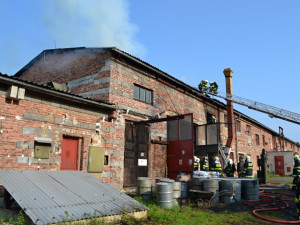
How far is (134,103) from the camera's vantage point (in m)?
12.6

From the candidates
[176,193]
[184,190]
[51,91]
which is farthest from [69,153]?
[184,190]

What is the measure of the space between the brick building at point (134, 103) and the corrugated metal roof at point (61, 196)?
12.8ft

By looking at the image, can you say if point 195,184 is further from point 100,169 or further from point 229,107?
point 229,107

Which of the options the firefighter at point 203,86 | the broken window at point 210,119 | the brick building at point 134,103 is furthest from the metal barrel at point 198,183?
the firefighter at point 203,86

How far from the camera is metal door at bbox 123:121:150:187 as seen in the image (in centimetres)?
1189

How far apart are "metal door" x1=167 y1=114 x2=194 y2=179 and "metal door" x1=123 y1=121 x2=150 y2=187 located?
148 centimetres

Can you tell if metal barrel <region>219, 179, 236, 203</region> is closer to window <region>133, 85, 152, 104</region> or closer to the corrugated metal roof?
the corrugated metal roof

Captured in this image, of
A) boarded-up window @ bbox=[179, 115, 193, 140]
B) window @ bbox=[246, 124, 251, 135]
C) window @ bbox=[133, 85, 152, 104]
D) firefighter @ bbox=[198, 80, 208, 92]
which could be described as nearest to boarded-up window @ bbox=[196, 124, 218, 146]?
firefighter @ bbox=[198, 80, 208, 92]

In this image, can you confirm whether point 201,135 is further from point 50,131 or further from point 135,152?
point 50,131

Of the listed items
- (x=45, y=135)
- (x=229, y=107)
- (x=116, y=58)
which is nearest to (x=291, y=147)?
(x=229, y=107)

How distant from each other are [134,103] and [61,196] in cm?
720

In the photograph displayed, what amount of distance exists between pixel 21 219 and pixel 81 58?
9558 millimetres

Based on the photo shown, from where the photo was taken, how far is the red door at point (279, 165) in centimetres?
2453

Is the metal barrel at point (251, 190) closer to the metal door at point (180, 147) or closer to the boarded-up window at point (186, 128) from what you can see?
the metal door at point (180, 147)
